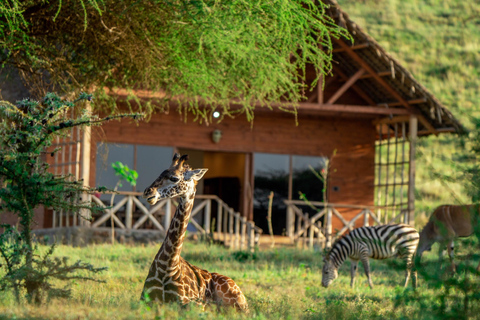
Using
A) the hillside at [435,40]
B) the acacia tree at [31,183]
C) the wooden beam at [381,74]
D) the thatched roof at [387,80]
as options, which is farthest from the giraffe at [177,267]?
the hillside at [435,40]

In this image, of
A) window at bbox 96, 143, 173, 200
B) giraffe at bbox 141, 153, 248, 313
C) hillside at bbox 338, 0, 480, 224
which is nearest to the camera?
giraffe at bbox 141, 153, 248, 313

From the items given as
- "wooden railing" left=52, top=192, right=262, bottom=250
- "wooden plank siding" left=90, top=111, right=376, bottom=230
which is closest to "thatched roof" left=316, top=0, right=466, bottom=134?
"wooden plank siding" left=90, top=111, right=376, bottom=230

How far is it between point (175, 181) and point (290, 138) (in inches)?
472

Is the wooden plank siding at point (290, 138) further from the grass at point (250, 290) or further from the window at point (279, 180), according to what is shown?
the grass at point (250, 290)

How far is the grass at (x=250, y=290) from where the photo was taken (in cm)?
578

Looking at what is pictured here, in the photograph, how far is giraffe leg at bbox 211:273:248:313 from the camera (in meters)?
6.86

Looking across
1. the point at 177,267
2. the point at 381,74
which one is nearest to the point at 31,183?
the point at 177,267

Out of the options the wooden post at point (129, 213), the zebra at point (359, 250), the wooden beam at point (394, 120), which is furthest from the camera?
the wooden beam at point (394, 120)

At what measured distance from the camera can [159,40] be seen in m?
10.1

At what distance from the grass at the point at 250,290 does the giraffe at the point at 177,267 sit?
0.64 ft

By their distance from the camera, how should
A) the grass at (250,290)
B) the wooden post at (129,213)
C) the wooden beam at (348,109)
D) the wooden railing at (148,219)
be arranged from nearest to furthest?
the grass at (250,290) → the wooden railing at (148,219) → the wooden post at (129,213) → the wooden beam at (348,109)

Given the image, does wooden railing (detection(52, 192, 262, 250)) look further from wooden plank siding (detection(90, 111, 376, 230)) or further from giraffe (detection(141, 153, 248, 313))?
giraffe (detection(141, 153, 248, 313))

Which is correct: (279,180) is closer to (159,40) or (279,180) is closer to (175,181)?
(159,40)

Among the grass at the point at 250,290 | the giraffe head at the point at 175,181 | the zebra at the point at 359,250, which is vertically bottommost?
the grass at the point at 250,290
